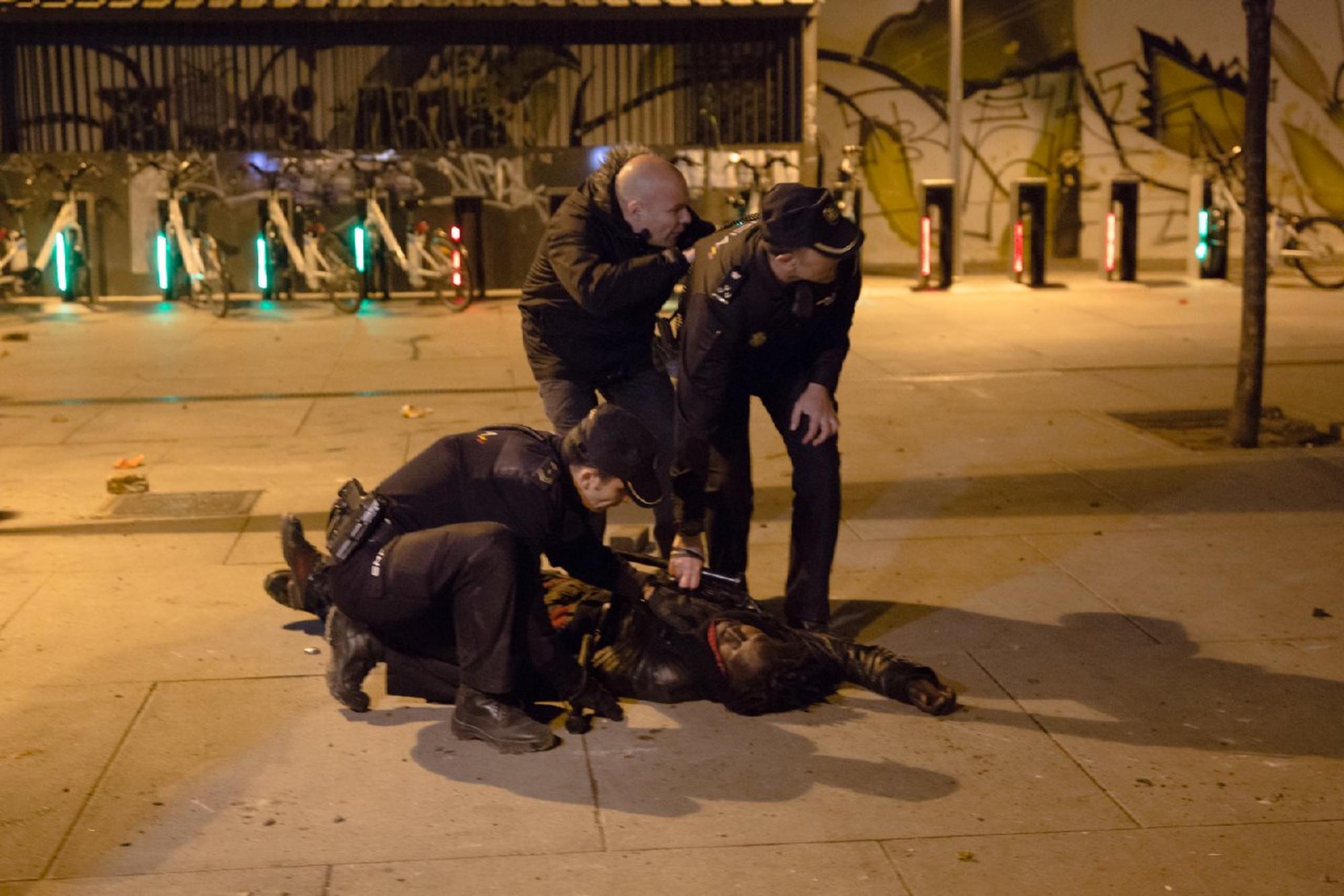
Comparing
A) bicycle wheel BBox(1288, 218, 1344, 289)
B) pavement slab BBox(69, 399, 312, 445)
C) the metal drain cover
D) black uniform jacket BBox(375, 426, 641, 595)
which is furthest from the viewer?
bicycle wheel BBox(1288, 218, 1344, 289)

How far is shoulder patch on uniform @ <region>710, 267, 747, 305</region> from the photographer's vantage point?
5418 millimetres

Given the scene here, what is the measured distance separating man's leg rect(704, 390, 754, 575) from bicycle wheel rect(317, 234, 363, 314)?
1003cm

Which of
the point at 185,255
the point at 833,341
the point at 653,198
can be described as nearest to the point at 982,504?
the point at 833,341

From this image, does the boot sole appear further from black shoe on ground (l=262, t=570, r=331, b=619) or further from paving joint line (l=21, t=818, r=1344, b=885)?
black shoe on ground (l=262, t=570, r=331, b=619)

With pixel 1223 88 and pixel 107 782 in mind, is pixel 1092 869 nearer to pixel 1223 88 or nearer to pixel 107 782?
pixel 107 782

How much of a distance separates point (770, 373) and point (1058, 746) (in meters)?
1.67

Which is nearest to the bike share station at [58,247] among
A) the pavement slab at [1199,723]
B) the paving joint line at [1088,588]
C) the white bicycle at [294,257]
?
the white bicycle at [294,257]

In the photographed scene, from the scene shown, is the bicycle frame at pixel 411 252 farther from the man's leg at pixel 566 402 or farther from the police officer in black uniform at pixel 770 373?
the police officer in black uniform at pixel 770 373

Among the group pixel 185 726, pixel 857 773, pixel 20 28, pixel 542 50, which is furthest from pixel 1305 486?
pixel 20 28

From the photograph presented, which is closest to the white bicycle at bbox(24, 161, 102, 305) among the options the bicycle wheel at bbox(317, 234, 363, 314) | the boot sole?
the bicycle wheel at bbox(317, 234, 363, 314)

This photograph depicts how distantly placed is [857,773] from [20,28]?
14.8 metres

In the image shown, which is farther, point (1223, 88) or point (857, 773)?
point (1223, 88)

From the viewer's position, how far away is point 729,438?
5.90 metres

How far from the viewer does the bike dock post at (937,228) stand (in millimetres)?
16656
